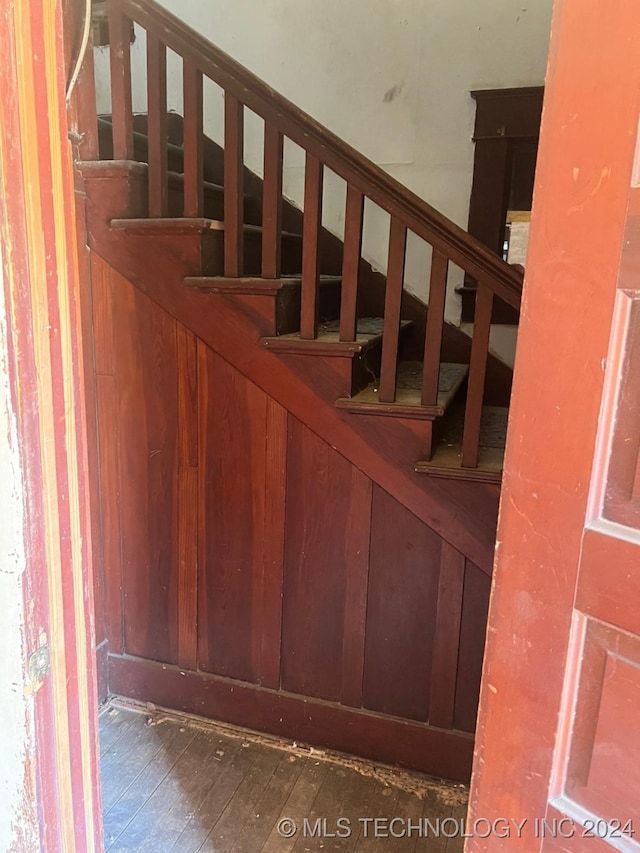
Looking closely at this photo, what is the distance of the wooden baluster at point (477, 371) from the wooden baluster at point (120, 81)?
108 cm

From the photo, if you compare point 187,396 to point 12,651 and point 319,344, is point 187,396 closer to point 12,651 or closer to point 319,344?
point 319,344

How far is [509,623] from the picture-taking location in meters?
0.89

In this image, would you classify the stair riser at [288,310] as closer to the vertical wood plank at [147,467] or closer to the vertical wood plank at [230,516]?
the vertical wood plank at [230,516]

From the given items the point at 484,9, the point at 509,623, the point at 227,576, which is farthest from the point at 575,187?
the point at 484,9

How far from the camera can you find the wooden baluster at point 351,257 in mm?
1606

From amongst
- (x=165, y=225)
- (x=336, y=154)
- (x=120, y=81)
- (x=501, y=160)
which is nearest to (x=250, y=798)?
(x=165, y=225)

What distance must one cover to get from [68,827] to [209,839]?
0.96 metres

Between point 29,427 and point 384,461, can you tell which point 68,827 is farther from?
point 384,461

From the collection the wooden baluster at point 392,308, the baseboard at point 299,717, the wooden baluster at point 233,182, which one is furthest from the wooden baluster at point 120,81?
the baseboard at point 299,717

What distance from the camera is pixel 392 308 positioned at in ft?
5.35

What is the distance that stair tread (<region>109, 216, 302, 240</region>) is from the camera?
5.61 ft

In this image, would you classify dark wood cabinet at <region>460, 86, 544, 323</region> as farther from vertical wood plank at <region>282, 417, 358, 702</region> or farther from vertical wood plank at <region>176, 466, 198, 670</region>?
vertical wood plank at <region>176, 466, 198, 670</region>

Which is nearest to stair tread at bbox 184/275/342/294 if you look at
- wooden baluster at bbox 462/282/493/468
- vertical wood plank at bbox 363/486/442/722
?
wooden baluster at bbox 462/282/493/468

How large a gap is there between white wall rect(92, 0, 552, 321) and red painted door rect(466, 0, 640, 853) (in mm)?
1834
